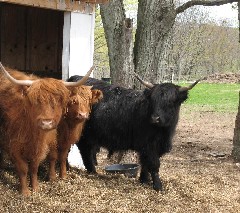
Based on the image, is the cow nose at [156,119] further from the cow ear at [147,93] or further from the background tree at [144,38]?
the background tree at [144,38]

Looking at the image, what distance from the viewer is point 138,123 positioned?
6.64 meters

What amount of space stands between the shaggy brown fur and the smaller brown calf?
0.83 ft

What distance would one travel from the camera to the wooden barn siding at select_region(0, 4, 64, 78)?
852 cm

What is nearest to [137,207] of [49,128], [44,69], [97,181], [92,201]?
[92,201]

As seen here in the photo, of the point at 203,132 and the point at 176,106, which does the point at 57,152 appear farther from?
the point at 203,132

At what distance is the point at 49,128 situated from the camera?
16.2ft

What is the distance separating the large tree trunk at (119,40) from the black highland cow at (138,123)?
1713mm

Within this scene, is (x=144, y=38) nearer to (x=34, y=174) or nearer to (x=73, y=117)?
(x=73, y=117)

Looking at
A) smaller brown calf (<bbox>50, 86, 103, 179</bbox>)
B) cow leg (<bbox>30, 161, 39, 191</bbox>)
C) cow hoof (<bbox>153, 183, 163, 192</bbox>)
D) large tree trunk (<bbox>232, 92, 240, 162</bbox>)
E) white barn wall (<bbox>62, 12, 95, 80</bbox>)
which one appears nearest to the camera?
cow leg (<bbox>30, 161, 39, 191</bbox>)

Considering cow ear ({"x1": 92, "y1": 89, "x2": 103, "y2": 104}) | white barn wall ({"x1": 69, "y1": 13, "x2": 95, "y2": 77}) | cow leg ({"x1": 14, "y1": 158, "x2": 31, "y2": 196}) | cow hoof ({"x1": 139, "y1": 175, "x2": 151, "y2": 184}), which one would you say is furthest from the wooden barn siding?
cow leg ({"x1": 14, "y1": 158, "x2": 31, "y2": 196})

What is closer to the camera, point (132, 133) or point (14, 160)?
point (14, 160)

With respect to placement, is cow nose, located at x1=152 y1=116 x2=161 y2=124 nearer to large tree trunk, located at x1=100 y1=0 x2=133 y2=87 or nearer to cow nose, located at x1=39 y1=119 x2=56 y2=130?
cow nose, located at x1=39 y1=119 x2=56 y2=130

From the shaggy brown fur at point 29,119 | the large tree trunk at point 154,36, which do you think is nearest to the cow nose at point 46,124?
the shaggy brown fur at point 29,119

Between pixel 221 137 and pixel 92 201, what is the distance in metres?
8.92
